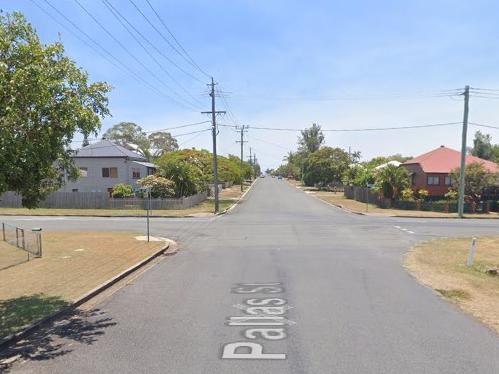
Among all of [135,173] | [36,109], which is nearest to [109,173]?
[135,173]

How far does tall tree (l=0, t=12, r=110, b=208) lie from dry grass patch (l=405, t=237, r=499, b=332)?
28.7 ft

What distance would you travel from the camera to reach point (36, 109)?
9.13 metres

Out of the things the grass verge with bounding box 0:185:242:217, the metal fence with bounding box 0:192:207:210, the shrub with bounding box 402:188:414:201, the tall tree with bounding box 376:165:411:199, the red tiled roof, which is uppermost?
the red tiled roof

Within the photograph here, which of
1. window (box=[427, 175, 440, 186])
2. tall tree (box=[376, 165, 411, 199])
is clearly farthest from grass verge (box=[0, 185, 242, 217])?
window (box=[427, 175, 440, 186])

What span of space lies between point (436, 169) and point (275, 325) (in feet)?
159

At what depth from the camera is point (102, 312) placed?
11.0 m

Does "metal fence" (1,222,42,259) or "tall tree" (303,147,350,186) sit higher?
"tall tree" (303,147,350,186)

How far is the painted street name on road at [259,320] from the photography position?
810 cm

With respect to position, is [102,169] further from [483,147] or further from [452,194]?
[483,147]

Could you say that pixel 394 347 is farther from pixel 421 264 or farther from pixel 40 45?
Answer: pixel 421 264

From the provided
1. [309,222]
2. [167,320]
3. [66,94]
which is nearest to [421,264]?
[167,320]

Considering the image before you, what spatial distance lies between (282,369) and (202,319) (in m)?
3.18

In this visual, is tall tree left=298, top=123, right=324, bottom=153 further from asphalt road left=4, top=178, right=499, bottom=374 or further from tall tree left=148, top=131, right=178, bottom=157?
asphalt road left=4, top=178, right=499, bottom=374

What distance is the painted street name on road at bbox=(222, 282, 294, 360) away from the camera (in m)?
8.10
